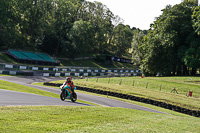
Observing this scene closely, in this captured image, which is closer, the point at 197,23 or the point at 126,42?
the point at 197,23

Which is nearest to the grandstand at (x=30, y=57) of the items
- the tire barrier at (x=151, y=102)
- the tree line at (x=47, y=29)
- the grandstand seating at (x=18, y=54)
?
the grandstand seating at (x=18, y=54)

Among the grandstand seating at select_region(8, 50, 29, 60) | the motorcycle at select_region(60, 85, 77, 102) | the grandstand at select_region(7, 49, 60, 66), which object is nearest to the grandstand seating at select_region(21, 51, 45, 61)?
the grandstand at select_region(7, 49, 60, 66)

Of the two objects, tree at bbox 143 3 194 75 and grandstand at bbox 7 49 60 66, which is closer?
tree at bbox 143 3 194 75

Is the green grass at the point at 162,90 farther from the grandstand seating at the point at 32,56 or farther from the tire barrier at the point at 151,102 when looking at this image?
the grandstand seating at the point at 32,56

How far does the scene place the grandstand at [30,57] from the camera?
59544 mm

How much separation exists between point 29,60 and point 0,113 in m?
54.4

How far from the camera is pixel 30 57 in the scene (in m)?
63.4

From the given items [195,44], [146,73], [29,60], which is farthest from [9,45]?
[195,44]

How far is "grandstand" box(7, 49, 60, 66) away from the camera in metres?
59.5

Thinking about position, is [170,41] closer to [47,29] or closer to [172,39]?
[172,39]

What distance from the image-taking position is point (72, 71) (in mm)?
60500

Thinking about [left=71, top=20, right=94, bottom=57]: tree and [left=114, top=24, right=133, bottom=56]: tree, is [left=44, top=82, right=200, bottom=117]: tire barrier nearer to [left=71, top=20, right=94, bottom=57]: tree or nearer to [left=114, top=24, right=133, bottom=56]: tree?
[left=71, top=20, right=94, bottom=57]: tree

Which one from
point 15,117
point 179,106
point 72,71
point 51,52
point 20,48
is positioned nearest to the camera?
point 15,117

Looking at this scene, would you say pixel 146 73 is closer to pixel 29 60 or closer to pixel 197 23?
pixel 197 23
